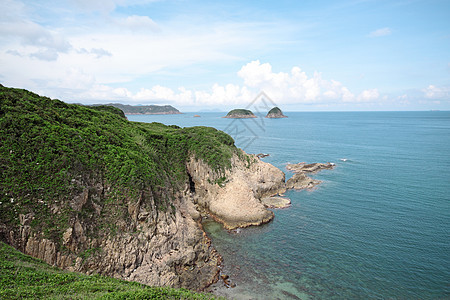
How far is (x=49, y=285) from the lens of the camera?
15.7 m

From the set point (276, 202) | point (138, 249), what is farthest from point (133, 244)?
point (276, 202)

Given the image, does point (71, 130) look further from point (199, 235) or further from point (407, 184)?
point (407, 184)

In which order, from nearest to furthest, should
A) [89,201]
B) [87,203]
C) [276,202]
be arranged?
[87,203] < [89,201] < [276,202]

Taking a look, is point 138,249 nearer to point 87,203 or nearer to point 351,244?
point 87,203

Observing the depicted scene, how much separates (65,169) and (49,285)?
32.5ft

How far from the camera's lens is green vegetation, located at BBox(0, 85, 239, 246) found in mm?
20328

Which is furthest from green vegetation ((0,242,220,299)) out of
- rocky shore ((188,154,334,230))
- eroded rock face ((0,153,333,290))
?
rocky shore ((188,154,334,230))

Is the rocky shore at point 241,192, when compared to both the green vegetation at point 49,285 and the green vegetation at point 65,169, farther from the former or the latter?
the green vegetation at point 49,285

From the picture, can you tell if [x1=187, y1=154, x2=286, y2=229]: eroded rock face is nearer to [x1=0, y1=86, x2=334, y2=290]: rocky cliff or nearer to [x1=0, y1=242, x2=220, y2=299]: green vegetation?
[x1=0, y1=86, x2=334, y2=290]: rocky cliff

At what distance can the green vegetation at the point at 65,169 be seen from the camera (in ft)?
66.7

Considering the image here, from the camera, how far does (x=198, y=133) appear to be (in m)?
45.2

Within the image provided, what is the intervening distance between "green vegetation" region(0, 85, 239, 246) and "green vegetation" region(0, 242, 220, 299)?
3.07 meters

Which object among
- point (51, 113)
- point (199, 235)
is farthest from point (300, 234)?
point (51, 113)

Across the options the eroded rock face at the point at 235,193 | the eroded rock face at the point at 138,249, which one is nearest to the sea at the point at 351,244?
the eroded rock face at the point at 235,193
